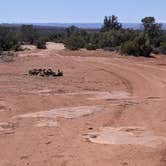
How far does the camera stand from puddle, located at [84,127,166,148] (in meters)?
13.2

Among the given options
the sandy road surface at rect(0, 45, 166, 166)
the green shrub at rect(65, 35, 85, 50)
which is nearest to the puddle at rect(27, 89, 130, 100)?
the sandy road surface at rect(0, 45, 166, 166)

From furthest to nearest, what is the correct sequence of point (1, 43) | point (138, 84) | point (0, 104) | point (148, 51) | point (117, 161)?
point (1, 43), point (148, 51), point (138, 84), point (0, 104), point (117, 161)

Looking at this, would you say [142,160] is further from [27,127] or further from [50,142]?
[27,127]

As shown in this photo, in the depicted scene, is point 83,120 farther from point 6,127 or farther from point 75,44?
point 75,44

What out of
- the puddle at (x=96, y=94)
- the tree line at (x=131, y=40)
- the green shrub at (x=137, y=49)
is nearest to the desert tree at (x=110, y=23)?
the tree line at (x=131, y=40)

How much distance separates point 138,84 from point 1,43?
3044 centimetres

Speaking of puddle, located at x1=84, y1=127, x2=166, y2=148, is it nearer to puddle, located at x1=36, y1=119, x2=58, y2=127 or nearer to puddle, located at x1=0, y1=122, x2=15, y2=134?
puddle, located at x1=36, y1=119, x2=58, y2=127

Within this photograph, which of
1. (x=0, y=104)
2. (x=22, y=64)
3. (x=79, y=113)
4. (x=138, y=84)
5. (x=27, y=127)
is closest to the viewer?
(x=27, y=127)

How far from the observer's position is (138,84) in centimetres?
2562

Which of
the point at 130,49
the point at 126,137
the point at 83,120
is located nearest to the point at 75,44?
the point at 130,49

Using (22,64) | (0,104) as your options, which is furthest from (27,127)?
(22,64)

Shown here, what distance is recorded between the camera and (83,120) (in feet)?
52.6

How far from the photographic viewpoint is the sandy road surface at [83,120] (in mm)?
11938

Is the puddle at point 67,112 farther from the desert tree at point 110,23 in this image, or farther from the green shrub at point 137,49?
the desert tree at point 110,23
